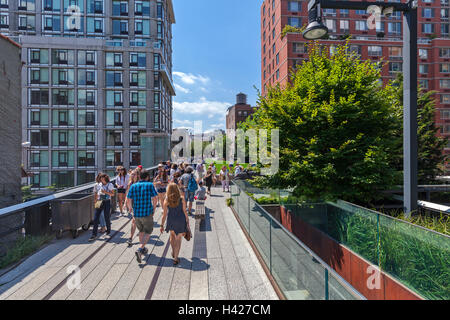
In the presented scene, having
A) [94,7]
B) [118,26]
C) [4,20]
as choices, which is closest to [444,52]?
[118,26]

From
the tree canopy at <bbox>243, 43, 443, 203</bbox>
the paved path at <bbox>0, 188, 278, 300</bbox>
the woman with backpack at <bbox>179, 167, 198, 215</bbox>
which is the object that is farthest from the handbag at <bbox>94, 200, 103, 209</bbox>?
the tree canopy at <bbox>243, 43, 443, 203</bbox>

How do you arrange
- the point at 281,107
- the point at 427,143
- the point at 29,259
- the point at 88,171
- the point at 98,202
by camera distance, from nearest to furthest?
the point at 29,259 → the point at 98,202 → the point at 281,107 → the point at 427,143 → the point at 88,171

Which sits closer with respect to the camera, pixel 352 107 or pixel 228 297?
pixel 228 297

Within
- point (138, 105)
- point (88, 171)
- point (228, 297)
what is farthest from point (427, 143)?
point (88, 171)

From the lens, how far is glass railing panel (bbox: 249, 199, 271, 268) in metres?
5.03

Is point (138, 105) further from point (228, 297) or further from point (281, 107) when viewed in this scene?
point (228, 297)

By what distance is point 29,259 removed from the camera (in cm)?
525

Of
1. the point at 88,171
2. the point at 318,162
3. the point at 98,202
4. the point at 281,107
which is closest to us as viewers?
the point at 98,202

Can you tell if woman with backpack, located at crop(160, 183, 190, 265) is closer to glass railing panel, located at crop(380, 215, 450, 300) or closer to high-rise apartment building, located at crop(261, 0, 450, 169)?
glass railing panel, located at crop(380, 215, 450, 300)

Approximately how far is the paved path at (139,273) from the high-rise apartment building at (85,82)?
122ft

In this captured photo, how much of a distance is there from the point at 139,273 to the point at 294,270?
9.95ft

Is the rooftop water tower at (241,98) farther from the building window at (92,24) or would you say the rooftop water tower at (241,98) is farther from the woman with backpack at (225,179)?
the woman with backpack at (225,179)

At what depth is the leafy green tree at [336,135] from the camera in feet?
26.4
